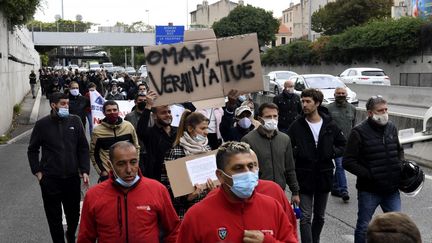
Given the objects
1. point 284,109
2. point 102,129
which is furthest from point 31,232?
point 284,109

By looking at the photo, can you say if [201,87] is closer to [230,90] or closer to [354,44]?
[230,90]

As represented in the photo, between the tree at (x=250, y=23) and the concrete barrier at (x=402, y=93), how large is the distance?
48.3 meters

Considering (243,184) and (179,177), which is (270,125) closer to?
(179,177)

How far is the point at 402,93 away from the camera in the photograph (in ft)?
94.3

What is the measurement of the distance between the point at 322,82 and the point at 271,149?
18021 millimetres

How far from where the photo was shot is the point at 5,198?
9.65 meters

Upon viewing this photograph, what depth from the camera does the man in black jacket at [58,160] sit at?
20.7 feet

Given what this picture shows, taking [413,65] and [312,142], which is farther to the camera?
[413,65]

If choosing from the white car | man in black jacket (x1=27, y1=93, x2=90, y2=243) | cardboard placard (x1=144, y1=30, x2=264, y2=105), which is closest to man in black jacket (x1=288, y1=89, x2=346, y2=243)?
cardboard placard (x1=144, y1=30, x2=264, y2=105)

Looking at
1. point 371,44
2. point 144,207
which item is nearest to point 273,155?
point 144,207

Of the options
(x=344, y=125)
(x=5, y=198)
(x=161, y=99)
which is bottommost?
(x=5, y=198)

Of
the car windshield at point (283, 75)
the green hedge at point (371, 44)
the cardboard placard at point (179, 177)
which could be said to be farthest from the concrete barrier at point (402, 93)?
the cardboard placard at point (179, 177)

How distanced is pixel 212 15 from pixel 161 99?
12827 centimetres

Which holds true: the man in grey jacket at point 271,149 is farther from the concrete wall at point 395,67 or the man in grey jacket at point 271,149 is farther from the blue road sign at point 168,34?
the concrete wall at point 395,67
